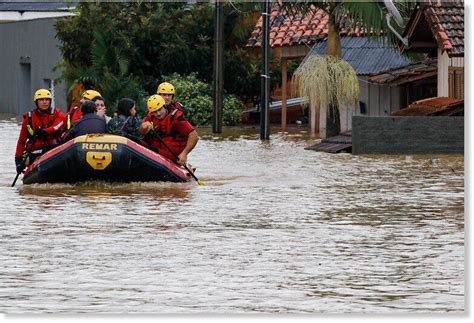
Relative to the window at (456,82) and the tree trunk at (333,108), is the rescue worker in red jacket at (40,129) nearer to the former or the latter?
the window at (456,82)

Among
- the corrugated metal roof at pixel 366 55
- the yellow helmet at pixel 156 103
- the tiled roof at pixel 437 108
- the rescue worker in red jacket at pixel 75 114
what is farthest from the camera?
the corrugated metal roof at pixel 366 55

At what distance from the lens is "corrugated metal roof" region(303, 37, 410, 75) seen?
43844mm

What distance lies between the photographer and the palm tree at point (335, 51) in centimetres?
3856

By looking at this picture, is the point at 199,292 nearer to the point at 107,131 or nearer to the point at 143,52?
the point at 107,131

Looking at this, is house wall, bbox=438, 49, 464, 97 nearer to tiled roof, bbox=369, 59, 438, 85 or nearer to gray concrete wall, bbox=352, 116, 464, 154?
gray concrete wall, bbox=352, 116, 464, 154

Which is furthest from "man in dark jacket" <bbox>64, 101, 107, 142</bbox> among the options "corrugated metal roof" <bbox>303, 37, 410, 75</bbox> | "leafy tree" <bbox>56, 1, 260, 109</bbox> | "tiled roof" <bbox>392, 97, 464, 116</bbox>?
"leafy tree" <bbox>56, 1, 260, 109</bbox>

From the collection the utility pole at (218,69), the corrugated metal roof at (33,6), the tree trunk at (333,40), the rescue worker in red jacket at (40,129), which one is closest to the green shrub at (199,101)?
the utility pole at (218,69)

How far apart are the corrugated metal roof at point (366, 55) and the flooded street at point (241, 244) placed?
1633cm

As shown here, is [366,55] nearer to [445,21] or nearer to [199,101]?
[199,101]

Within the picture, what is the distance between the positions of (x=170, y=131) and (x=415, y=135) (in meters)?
10.4

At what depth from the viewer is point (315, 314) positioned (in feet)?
35.5

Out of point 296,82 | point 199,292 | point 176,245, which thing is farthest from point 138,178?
point 296,82

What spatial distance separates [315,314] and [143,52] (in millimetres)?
39961

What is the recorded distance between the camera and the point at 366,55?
44.6 m
